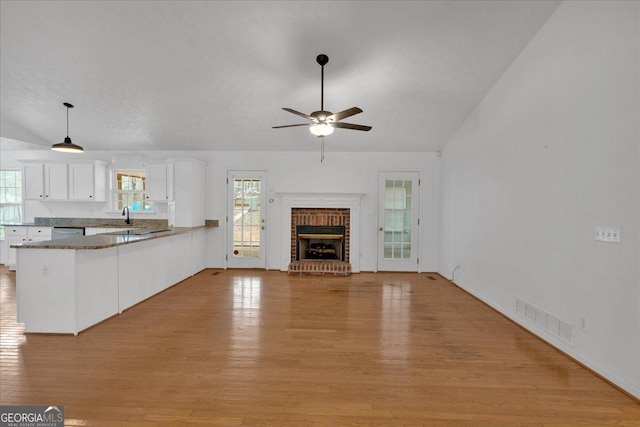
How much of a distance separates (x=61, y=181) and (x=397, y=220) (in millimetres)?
7128

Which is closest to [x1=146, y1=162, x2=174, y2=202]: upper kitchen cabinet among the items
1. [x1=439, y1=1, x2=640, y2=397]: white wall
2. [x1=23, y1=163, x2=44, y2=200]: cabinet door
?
[x1=23, y1=163, x2=44, y2=200]: cabinet door

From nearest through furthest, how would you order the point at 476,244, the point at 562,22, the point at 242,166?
the point at 562,22
the point at 476,244
the point at 242,166

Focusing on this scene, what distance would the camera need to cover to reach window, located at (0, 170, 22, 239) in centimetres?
604

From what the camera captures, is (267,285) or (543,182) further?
(267,285)

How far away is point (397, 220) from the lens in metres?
5.84

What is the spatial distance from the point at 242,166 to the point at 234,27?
3168mm

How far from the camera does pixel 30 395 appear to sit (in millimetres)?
1914

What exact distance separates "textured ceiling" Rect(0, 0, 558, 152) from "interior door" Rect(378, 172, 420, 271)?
1.07 m

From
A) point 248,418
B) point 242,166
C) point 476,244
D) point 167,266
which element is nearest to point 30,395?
point 248,418

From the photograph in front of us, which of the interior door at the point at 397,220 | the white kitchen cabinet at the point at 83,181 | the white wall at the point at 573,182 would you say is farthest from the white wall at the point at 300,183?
the white wall at the point at 573,182

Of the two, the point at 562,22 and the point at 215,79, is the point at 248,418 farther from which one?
the point at 562,22

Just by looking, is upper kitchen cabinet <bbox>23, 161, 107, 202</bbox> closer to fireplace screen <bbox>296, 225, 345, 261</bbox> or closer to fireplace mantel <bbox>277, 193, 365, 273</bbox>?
fireplace mantel <bbox>277, 193, 365, 273</bbox>

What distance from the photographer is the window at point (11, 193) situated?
6.04 m

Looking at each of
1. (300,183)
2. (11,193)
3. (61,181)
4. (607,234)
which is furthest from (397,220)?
(11,193)
